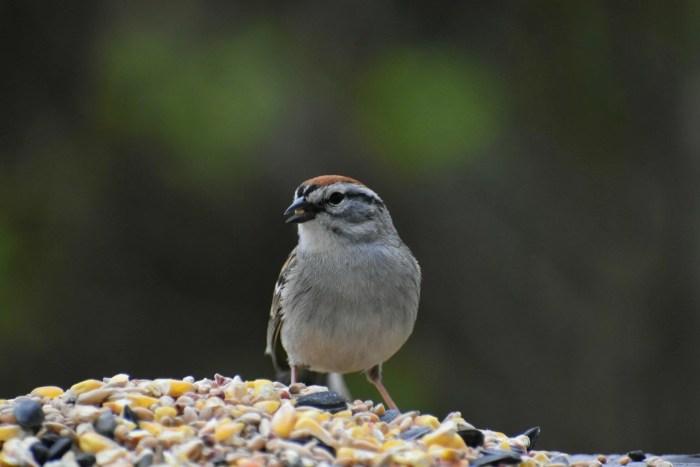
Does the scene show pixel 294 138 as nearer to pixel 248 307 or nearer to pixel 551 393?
pixel 248 307

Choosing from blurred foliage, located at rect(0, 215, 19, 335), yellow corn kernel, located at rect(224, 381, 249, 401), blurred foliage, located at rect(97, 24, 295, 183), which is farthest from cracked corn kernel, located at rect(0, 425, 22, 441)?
blurred foliage, located at rect(0, 215, 19, 335)

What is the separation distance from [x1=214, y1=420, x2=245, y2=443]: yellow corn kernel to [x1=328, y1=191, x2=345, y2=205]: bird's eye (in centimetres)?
192

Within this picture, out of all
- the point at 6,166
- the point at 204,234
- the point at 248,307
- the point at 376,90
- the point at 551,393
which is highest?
the point at 376,90

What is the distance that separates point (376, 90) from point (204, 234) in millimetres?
1703

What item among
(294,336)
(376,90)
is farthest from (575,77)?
(294,336)

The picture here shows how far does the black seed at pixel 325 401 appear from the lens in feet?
11.9

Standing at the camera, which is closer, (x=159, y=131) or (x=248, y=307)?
(x=159, y=131)

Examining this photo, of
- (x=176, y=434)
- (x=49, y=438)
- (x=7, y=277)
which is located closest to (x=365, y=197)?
(x=176, y=434)

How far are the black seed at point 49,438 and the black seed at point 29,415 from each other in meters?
0.06

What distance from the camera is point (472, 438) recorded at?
3.48m

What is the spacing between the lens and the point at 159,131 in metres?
6.91

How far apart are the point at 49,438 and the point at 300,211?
6.46 feet

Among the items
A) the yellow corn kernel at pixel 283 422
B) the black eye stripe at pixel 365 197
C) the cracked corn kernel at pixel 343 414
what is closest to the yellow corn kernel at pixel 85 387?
the yellow corn kernel at pixel 283 422

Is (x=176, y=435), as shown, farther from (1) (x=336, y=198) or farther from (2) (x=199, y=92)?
(2) (x=199, y=92)
